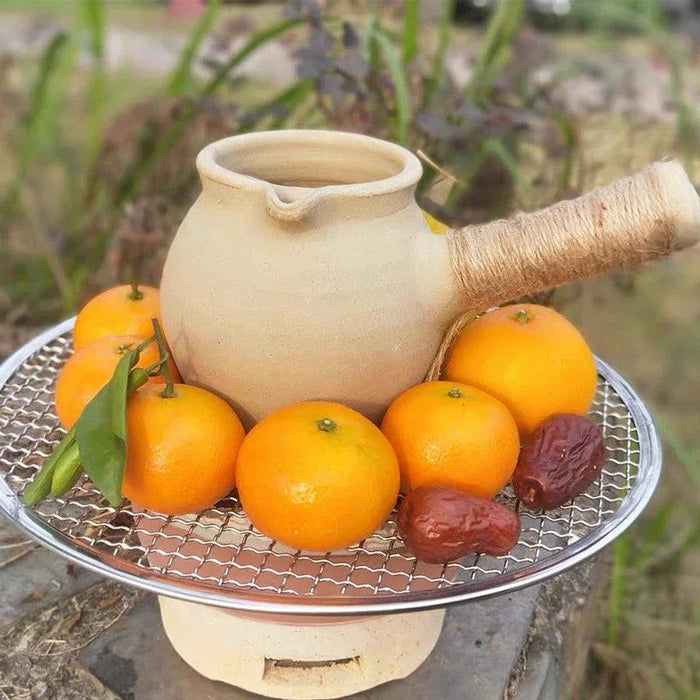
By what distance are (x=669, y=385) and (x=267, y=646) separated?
2.27 meters

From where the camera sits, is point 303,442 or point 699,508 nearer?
point 303,442

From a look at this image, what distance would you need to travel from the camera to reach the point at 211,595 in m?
1.04

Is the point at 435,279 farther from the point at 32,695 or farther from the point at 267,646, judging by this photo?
the point at 32,695

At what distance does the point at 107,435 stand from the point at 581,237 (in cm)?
66

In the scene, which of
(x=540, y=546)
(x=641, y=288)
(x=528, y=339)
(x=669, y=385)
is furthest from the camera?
(x=641, y=288)

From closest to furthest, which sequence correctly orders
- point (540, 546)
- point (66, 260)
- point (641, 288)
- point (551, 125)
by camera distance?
point (540, 546)
point (551, 125)
point (66, 260)
point (641, 288)

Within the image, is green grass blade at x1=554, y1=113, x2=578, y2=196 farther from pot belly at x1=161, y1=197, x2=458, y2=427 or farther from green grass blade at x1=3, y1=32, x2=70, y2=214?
green grass blade at x1=3, y1=32, x2=70, y2=214

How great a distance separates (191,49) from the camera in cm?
240

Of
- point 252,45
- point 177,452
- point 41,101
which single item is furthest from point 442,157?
point 177,452

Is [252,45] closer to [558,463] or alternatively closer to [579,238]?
[579,238]

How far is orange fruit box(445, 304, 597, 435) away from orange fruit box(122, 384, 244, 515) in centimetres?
38

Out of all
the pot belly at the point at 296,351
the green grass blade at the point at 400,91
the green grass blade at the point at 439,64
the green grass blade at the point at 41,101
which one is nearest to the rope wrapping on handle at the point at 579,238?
the pot belly at the point at 296,351

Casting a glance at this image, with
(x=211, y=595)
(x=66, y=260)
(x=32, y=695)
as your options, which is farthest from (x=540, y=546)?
(x=66, y=260)

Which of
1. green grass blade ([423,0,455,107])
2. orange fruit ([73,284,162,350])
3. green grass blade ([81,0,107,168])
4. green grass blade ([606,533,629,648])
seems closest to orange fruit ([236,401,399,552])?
orange fruit ([73,284,162,350])
